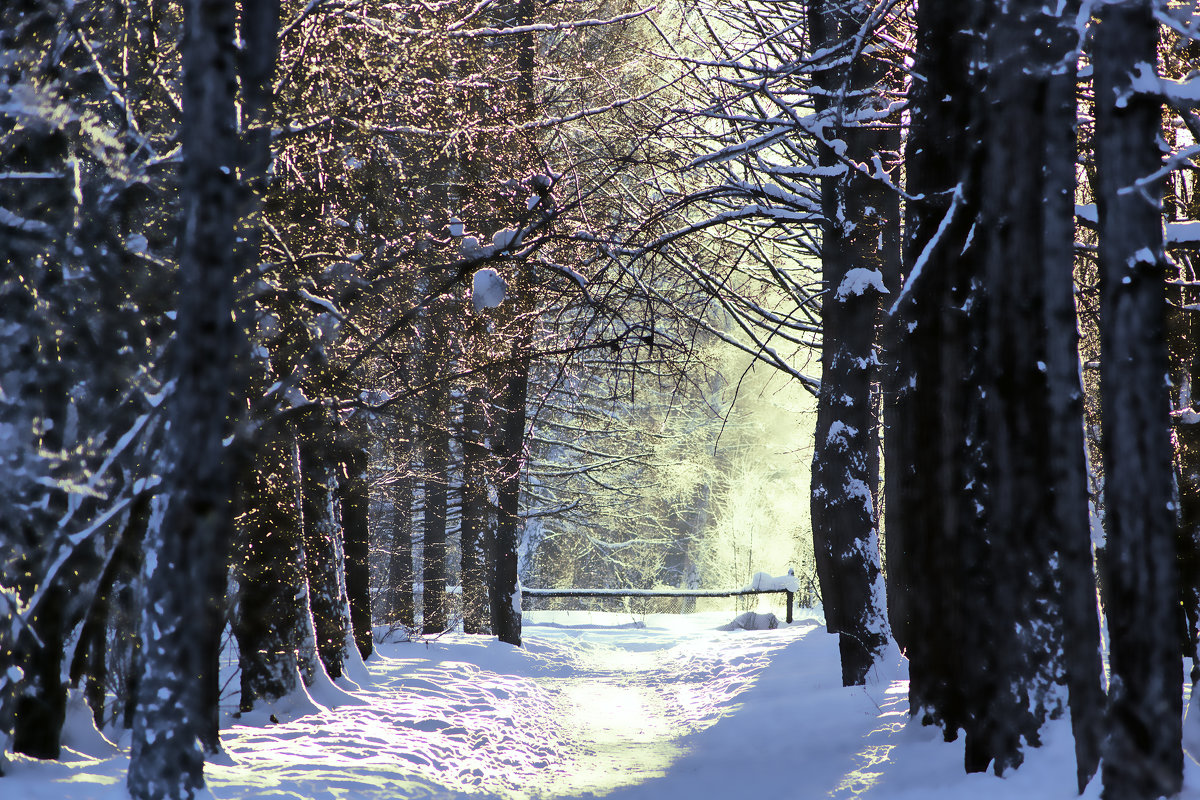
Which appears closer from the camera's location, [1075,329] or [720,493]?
[1075,329]

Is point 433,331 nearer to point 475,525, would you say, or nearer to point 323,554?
point 323,554

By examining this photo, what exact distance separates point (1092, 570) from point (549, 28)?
6493 mm

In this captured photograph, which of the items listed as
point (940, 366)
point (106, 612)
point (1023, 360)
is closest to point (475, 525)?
point (106, 612)

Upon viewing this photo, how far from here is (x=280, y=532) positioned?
25.9ft

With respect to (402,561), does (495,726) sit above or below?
below

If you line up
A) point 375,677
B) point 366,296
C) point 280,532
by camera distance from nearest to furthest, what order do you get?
point 280,532 < point 366,296 < point 375,677

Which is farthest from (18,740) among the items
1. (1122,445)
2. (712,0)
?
(712,0)

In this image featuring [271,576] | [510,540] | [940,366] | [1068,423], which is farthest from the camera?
[510,540]

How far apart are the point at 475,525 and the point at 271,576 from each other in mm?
9770

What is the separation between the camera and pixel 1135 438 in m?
3.90

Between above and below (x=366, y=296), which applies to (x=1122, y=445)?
below

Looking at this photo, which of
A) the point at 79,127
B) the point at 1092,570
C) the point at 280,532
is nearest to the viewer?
the point at 1092,570

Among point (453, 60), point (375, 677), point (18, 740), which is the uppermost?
point (453, 60)

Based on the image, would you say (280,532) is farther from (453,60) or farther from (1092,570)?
(1092,570)
